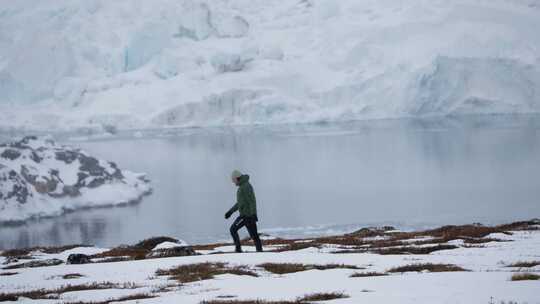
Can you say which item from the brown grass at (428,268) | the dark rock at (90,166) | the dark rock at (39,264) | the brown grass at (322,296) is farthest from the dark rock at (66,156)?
the brown grass at (322,296)

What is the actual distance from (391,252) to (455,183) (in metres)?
35.5

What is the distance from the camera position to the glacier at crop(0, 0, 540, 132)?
9281 cm

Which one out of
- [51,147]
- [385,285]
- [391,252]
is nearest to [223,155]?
[51,147]

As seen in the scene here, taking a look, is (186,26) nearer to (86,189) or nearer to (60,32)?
(60,32)

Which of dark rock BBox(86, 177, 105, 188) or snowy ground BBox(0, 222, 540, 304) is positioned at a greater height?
dark rock BBox(86, 177, 105, 188)

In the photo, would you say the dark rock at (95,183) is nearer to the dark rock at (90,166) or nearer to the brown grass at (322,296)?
the dark rock at (90,166)

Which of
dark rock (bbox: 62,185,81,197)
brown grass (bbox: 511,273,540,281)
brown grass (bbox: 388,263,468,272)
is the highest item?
dark rock (bbox: 62,185,81,197)

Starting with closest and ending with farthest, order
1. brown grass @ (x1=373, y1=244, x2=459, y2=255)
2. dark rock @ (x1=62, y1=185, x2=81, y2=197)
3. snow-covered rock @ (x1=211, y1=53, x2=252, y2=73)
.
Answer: brown grass @ (x1=373, y1=244, x2=459, y2=255) → dark rock @ (x1=62, y1=185, x2=81, y2=197) → snow-covered rock @ (x1=211, y1=53, x2=252, y2=73)

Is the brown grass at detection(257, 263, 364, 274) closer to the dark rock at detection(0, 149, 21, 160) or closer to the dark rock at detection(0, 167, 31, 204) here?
the dark rock at detection(0, 167, 31, 204)

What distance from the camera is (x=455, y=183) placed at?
48438 mm

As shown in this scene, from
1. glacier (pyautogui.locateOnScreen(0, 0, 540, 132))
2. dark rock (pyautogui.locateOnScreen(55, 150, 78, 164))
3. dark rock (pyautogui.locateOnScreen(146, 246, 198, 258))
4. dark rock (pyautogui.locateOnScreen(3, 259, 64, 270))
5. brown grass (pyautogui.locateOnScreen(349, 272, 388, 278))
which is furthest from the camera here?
glacier (pyautogui.locateOnScreen(0, 0, 540, 132))

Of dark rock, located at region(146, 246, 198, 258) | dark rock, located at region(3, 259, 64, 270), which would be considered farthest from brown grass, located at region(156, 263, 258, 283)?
dark rock, located at region(3, 259, 64, 270)

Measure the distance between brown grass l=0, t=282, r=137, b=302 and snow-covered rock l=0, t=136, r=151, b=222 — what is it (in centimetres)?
3559

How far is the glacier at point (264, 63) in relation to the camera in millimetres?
92812
